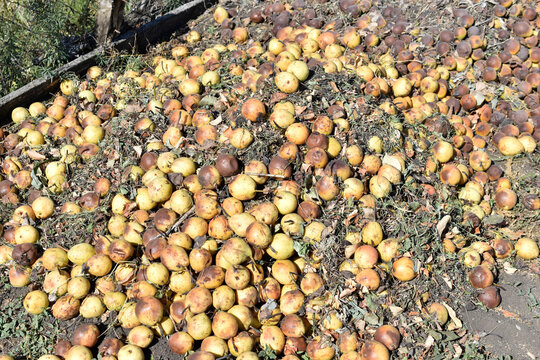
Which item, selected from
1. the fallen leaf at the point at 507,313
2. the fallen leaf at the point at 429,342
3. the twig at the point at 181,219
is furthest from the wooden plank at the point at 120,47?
the fallen leaf at the point at 507,313

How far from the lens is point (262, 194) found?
398 centimetres

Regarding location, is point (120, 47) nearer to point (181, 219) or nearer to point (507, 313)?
point (181, 219)

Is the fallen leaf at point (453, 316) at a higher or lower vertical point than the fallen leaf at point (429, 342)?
lower

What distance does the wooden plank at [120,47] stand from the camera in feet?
17.6

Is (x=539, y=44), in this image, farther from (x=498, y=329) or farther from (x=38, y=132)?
(x=38, y=132)

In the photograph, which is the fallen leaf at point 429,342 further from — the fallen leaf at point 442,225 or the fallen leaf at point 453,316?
the fallen leaf at point 442,225

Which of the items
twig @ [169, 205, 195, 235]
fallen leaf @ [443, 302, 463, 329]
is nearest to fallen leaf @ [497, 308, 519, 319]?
fallen leaf @ [443, 302, 463, 329]

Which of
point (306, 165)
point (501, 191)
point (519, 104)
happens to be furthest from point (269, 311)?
point (519, 104)

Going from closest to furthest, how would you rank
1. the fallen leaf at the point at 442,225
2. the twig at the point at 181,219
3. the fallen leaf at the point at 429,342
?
the fallen leaf at the point at 429,342 → the twig at the point at 181,219 → the fallen leaf at the point at 442,225

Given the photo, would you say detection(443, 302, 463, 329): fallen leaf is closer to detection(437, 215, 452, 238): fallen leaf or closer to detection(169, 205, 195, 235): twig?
detection(437, 215, 452, 238): fallen leaf

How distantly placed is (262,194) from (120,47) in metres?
3.74

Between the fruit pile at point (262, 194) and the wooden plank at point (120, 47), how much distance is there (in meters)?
0.19

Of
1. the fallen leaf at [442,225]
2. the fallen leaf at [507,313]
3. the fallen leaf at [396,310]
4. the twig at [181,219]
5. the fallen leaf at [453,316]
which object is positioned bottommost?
the fallen leaf at [507,313]

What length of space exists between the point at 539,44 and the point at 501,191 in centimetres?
308
